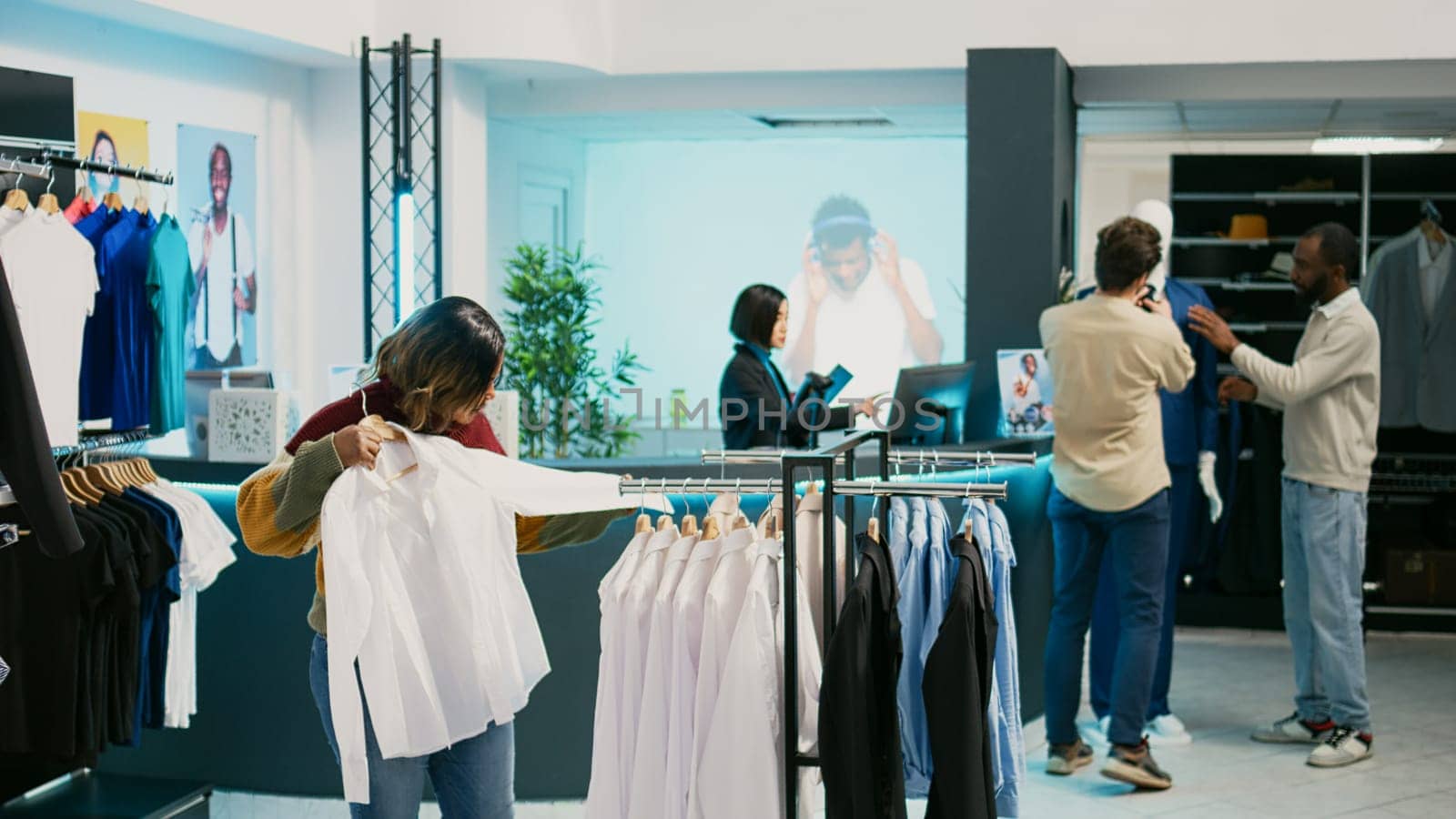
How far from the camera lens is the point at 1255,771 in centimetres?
519

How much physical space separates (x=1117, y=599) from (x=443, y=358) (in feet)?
10.1

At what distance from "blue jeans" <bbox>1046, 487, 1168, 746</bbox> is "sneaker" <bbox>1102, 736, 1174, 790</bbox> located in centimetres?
3

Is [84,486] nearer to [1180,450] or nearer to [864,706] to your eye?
Result: [864,706]

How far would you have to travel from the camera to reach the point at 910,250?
940 cm

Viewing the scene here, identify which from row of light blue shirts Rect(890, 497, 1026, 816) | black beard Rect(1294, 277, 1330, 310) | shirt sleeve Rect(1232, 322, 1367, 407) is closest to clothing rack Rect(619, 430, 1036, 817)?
row of light blue shirts Rect(890, 497, 1026, 816)

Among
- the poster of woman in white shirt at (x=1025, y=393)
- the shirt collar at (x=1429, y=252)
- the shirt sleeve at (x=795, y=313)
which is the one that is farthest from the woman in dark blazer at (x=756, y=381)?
the shirt sleeve at (x=795, y=313)

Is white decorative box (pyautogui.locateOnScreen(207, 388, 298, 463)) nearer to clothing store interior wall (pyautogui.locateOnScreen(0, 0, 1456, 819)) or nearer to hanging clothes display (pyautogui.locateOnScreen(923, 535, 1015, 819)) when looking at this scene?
clothing store interior wall (pyautogui.locateOnScreen(0, 0, 1456, 819))

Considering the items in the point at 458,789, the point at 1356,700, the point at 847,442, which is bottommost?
the point at 1356,700

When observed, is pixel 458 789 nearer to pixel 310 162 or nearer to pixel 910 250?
pixel 310 162

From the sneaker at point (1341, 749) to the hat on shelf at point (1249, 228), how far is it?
364cm

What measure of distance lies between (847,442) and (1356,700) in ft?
10.5

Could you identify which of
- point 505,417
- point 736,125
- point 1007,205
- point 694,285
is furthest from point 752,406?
point 694,285

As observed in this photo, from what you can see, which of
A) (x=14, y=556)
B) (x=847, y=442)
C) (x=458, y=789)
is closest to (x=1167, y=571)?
(x=847, y=442)

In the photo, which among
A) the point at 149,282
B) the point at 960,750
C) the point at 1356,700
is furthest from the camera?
the point at 1356,700
